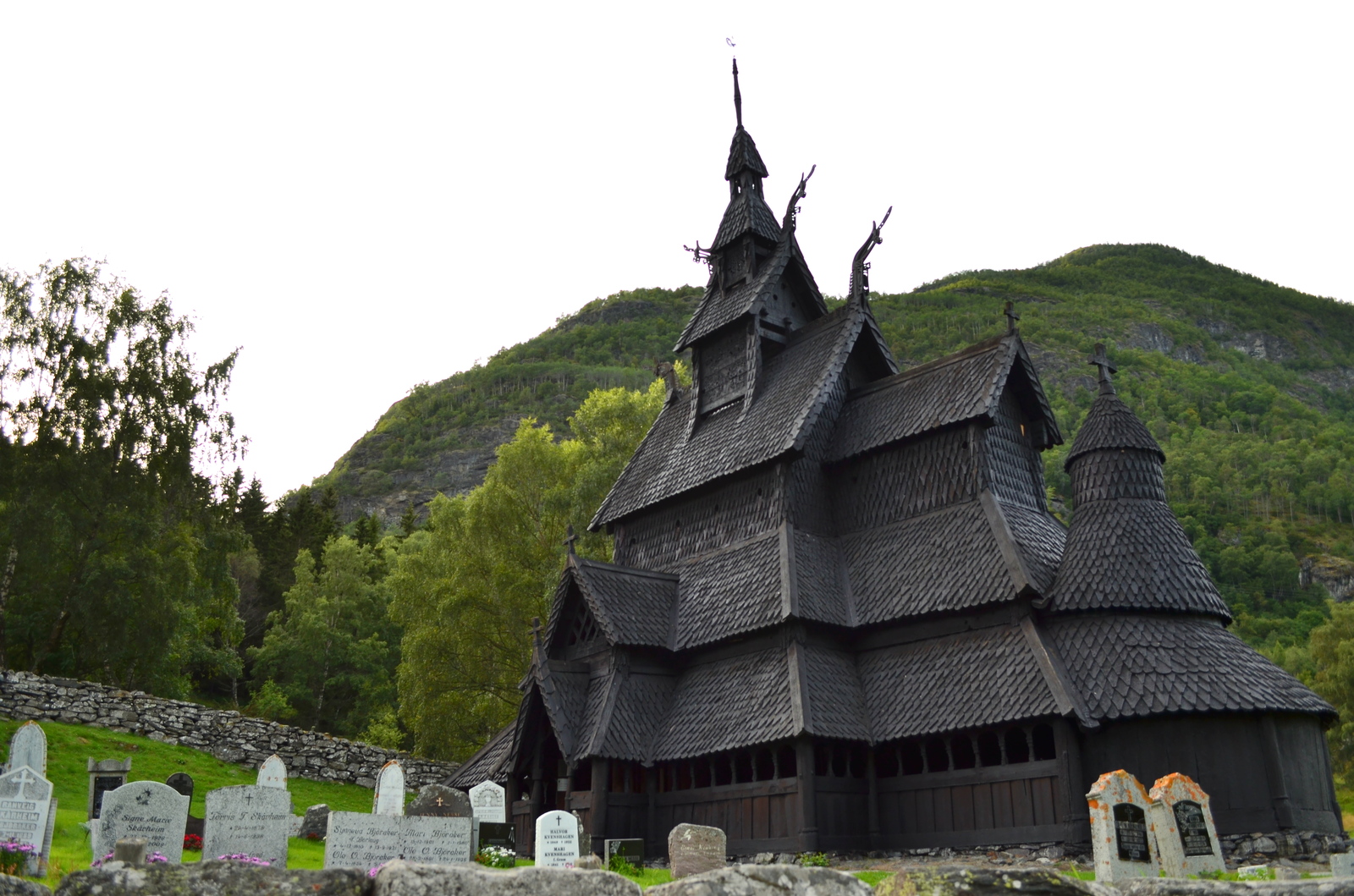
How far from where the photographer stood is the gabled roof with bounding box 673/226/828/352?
90.5 ft

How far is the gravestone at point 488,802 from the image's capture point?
18766 mm

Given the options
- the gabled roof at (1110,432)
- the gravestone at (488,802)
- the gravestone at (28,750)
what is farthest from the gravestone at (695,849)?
the gabled roof at (1110,432)

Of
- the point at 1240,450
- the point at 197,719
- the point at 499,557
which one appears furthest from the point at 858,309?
the point at 1240,450

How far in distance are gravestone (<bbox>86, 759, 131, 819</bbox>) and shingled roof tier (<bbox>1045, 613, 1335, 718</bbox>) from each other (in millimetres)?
16550

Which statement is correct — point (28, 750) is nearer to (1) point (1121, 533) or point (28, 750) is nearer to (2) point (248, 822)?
(2) point (248, 822)

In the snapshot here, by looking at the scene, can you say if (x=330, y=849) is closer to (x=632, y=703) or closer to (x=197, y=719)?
(x=632, y=703)

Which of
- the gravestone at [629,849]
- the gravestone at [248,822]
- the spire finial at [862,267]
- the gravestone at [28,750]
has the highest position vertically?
the spire finial at [862,267]

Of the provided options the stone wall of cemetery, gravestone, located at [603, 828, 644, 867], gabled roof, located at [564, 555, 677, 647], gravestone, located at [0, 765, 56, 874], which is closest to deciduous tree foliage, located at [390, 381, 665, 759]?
the stone wall of cemetery

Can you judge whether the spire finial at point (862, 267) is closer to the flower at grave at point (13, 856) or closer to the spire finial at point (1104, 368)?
the spire finial at point (1104, 368)

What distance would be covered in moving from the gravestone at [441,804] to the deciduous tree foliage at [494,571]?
57.9 ft

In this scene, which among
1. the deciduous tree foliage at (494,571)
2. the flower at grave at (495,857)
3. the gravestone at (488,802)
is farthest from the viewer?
the deciduous tree foliage at (494,571)

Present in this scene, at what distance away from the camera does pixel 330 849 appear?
1295 centimetres

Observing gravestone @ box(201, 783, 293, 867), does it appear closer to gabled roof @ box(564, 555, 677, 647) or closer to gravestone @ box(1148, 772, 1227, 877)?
gabled roof @ box(564, 555, 677, 647)

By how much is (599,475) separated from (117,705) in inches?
639
